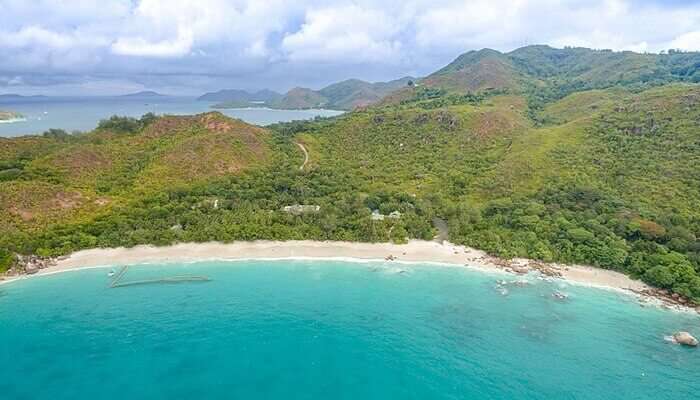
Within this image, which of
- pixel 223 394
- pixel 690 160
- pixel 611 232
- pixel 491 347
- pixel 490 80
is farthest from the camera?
pixel 490 80

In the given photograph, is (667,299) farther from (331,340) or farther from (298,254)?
(298,254)

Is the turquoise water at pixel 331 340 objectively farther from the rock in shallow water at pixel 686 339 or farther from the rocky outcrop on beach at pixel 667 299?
the rocky outcrop on beach at pixel 667 299

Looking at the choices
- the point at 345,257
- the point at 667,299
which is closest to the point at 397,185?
the point at 345,257

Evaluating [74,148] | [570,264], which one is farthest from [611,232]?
[74,148]

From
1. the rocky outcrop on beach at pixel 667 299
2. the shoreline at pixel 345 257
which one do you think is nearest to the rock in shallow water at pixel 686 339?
the rocky outcrop on beach at pixel 667 299

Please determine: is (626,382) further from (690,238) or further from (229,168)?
(229,168)

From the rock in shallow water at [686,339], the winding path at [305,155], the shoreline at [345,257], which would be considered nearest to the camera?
the rock in shallow water at [686,339]

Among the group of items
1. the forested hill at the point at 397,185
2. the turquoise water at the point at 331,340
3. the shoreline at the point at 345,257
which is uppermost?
the forested hill at the point at 397,185

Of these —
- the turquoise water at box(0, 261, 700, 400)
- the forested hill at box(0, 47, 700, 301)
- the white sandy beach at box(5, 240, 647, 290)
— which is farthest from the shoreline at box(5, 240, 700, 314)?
the turquoise water at box(0, 261, 700, 400)
